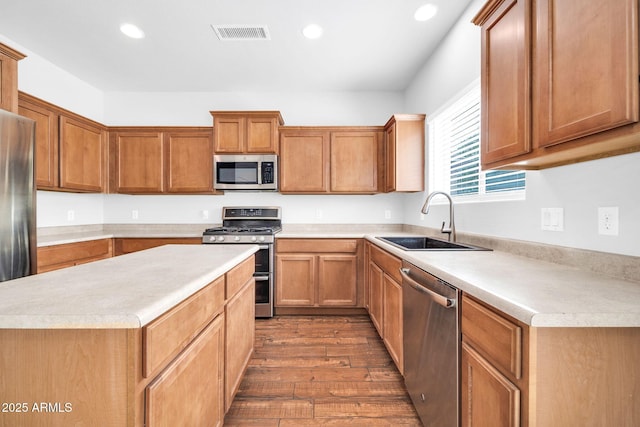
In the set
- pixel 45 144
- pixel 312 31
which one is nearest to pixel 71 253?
pixel 45 144

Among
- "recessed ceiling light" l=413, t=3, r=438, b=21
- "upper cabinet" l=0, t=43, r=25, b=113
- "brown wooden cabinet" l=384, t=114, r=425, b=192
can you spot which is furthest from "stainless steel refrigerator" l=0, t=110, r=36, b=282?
"brown wooden cabinet" l=384, t=114, r=425, b=192

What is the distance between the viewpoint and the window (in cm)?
194

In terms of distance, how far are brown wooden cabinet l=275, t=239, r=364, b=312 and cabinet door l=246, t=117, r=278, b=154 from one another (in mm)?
1143

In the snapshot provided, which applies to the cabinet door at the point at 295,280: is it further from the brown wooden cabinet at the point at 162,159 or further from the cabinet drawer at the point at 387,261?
the brown wooden cabinet at the point at 162,159

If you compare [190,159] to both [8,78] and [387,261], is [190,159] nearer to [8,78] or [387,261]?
[8,78]

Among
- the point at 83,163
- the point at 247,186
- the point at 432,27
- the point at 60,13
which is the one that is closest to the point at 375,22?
the point at 432,27

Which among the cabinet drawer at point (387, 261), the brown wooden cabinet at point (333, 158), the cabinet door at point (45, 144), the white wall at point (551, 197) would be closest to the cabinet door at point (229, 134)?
the brown wooden cabinet at point (333, 158)

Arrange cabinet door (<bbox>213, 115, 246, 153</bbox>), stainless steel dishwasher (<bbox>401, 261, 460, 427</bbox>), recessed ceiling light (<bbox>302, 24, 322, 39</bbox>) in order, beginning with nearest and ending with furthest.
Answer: stainless steel dishwasher (<bbox>401, 261, 460, 427</bbox>) → recessed ceiling light (<bbox>302, 24, 322, 39</bbox>) → cabinet door (<bbox>213, 115, 246, 153</bbox>)

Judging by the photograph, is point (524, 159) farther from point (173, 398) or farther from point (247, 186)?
point (247, 186)

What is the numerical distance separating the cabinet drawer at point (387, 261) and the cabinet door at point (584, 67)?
1.17m

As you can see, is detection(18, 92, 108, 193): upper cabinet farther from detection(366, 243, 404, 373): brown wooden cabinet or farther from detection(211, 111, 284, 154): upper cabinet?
detection(366, 243, 404, 373): brown wooden cabinet

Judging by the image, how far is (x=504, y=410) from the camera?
34.9 inches

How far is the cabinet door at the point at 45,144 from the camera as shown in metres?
2.70

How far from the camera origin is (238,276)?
1753mm
